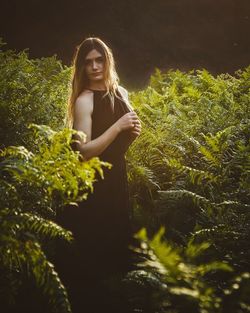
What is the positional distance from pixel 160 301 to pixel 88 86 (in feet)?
5.45

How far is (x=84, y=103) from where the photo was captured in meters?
2.83

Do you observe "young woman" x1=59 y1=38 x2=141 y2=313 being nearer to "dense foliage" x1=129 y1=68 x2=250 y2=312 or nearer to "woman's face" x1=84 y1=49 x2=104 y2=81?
"woman's face" x1=84 y1=49 x2=104 y2=81

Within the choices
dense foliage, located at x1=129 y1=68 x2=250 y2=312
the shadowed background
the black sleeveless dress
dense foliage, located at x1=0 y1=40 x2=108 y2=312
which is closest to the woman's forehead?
the black sleeveless dress

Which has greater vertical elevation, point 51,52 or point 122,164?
point 51,52

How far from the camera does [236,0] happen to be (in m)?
14.9

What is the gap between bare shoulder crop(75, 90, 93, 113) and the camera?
281cm

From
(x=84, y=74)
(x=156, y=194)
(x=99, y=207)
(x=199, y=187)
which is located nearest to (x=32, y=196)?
(x=99, y=207)

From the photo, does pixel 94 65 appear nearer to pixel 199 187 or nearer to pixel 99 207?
pixel 99 207

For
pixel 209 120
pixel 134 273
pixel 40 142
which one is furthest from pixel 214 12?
pixel 134 273

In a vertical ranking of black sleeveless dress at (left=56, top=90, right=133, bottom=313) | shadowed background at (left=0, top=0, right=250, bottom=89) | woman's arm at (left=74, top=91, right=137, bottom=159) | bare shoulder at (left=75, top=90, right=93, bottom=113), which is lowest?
black sleeveless dress at (left=56, top=90, right=133, bottom=313)

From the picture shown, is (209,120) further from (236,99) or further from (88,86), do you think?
(88,86)

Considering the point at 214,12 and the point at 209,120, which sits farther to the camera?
the point at 214,12

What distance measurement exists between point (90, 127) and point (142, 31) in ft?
41.9

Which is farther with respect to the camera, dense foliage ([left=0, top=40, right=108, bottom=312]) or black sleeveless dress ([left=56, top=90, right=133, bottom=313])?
black sleeveless dress ([left=56, top=90, right=133, bottom=313])
